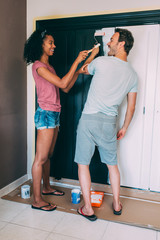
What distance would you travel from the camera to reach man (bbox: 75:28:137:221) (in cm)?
179

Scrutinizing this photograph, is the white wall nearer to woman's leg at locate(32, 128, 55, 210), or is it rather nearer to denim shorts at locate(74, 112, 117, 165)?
woman's leg at locate(32, 128, 55, 210)

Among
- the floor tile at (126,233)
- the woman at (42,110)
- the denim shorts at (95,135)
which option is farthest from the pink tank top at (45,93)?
the floor tile at (126,233)

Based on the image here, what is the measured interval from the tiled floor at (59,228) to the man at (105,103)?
0.12m

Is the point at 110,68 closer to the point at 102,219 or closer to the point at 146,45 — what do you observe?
the point at 146,45

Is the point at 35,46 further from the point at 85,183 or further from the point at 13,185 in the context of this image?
the point at 13,185

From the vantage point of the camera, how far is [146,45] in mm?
2176

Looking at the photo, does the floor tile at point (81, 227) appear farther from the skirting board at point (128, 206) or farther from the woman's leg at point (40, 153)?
the woman's leg at point (40, 153)

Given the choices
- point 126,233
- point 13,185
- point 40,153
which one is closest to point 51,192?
point 13,185

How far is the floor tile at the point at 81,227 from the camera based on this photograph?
1710 mm

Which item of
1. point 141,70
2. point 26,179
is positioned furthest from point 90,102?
point 26,179

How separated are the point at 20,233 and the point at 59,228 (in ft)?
1.01

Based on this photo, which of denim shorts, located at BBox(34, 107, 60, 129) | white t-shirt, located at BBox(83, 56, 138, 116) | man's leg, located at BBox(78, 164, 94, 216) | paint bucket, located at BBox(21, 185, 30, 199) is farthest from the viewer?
paint bucket, located at BBox(21, 185, 30, 199)

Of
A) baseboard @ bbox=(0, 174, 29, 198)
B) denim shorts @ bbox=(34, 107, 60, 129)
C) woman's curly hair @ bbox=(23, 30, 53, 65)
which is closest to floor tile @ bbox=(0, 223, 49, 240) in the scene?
A: baseboard @ bbox=(0, 174, 29, 198)

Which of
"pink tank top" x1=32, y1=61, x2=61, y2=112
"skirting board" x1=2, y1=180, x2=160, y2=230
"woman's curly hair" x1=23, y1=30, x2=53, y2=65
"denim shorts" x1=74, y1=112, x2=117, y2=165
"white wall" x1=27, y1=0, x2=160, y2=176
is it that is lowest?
"skirting board" x1=2, y1=180, x2=160, y2=230
